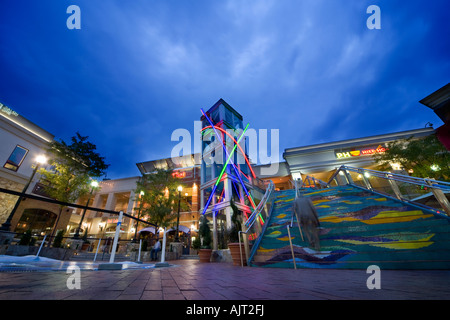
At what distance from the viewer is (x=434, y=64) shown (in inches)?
1956

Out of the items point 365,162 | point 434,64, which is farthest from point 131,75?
point 434,64

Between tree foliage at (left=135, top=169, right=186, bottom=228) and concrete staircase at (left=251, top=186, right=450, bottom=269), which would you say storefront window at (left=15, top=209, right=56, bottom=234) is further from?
concrete staircase at (left=251, top=186, right=450, bottom=269)

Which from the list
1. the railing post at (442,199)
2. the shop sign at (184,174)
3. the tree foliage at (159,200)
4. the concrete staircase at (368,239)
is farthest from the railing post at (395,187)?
the shop sign at (184,174)

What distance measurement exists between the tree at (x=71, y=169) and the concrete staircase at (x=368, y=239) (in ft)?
51.0

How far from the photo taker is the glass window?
47.8ft

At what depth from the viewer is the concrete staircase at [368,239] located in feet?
13.3

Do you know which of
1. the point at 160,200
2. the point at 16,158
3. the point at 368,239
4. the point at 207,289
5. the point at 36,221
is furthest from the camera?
the point at 160,200

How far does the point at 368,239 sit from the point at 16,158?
1013 inches

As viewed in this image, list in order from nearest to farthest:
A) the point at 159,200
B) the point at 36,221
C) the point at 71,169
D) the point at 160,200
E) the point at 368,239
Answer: the point at 368,239 → the point at 71,169 → the point at 36,221 → the point at 160,200 → the point at 159,200

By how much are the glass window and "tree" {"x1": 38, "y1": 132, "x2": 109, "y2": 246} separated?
8.91 feet

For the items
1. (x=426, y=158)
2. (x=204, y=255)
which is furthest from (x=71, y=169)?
(x=426, y=158)

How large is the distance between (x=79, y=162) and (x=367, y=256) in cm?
1988

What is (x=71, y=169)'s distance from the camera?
14133 mm

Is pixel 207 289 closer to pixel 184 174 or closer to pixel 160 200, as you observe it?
pixel 160 200
